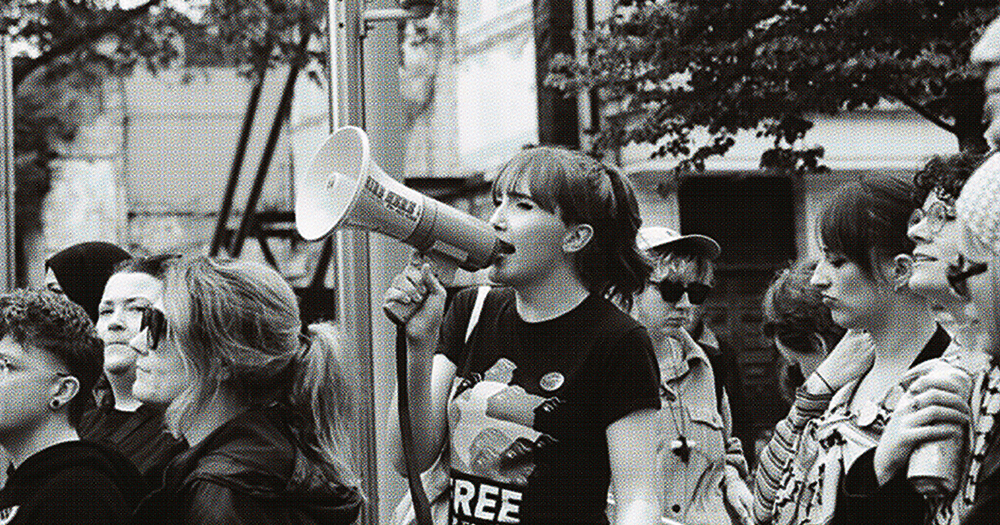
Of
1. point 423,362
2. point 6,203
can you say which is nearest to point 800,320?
point 423,362

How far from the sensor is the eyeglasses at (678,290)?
5.54m

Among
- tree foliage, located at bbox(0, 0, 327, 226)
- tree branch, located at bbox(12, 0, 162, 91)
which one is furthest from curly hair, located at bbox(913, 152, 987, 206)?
tree branch, located at bbox(12, 0, 162, 91)

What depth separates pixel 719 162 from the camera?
16.0 m

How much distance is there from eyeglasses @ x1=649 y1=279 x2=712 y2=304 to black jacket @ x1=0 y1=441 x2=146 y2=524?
8.36 feet

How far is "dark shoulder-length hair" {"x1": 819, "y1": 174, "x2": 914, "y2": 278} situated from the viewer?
12.1 ft

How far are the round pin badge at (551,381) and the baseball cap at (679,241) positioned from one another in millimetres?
2099

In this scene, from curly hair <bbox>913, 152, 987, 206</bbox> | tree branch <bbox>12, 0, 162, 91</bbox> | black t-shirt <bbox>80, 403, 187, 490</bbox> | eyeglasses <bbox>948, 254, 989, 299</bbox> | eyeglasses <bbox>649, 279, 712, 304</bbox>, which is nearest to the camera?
eyeglasses <bbox>948, 254, 989, 299</bbox>

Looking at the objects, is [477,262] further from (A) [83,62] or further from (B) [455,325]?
(A) [83,62]

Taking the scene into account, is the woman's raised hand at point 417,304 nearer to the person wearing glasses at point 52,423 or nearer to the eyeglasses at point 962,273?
the person wearing glasses at point 52,423

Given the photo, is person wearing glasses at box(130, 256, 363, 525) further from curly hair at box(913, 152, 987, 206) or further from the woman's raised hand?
curly hair at box(913, 152, 987, 206)

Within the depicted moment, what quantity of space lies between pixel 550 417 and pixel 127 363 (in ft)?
5.67

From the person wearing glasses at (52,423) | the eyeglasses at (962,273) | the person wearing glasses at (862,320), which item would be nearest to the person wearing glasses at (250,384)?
the person wearing glasses at (52,423)

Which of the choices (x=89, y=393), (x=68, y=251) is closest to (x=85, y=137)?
(x=68, y=251)

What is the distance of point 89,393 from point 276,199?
2117 centimetres
